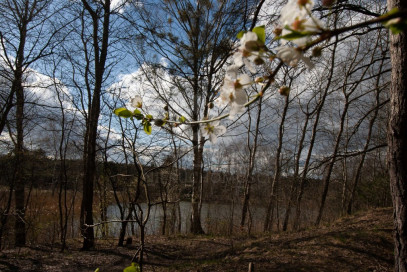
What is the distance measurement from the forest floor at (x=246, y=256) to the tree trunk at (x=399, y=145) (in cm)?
256

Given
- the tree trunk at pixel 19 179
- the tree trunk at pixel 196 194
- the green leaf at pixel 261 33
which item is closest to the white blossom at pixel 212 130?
the green leaf at pixel 261 33

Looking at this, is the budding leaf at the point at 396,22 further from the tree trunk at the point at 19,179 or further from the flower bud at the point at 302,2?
the tree trunk at the point at 19,179

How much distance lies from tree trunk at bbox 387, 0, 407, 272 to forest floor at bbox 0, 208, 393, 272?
2561 millimetres

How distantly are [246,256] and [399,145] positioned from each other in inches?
148

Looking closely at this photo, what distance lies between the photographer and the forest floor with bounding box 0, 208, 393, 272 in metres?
3.76

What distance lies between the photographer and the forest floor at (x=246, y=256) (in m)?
3.76

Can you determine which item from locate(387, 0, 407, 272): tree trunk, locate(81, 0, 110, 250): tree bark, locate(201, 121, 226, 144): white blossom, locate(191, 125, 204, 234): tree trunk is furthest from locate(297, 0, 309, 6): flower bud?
locate(191, 125, 204, 234): tree trunk

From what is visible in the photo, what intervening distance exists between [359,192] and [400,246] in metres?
11.6

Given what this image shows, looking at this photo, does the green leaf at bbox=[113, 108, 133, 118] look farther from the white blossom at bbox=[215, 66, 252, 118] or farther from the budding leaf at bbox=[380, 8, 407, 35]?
the budding leaf at bbox=[380, 8, 407, 35]

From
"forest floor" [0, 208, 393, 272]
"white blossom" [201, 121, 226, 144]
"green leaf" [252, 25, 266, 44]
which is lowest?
"forest floor" [0, 208, 393, 272]

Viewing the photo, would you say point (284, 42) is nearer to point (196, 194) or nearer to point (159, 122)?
point (159, 122)

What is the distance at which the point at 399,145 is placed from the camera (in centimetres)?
143

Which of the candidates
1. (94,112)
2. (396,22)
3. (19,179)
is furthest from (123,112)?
(19,179)

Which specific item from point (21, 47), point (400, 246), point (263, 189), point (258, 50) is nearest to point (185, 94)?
point (21, 47)
